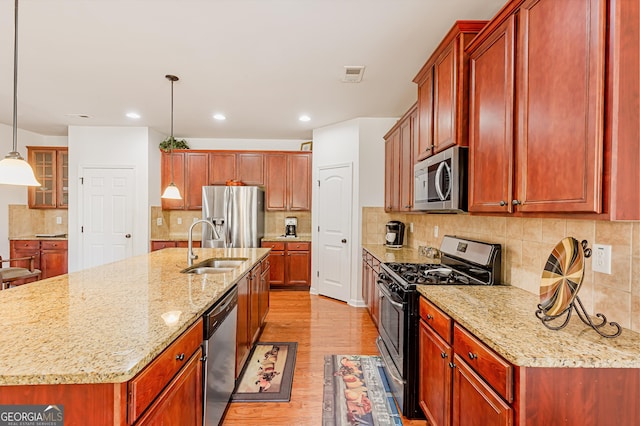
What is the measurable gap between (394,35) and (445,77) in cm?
57

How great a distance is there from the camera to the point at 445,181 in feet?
6.74

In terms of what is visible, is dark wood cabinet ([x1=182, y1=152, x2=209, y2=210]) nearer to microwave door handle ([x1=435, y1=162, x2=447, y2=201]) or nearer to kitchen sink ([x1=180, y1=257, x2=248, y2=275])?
kitchen sink ([x1=180, y1=257, x2=248, y2=275])

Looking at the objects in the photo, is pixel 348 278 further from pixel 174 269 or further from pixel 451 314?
pixel 451 314

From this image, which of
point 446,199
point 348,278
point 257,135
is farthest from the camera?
point 257,135

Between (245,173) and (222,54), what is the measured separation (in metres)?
2.81

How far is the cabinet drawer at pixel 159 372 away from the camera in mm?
970

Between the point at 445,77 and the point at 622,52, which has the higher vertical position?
the point at 445,77

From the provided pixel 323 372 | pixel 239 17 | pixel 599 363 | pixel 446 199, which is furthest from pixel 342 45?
pixel 323 372

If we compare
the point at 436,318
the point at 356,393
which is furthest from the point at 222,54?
the point at 356,393

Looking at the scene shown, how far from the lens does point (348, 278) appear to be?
173 inches

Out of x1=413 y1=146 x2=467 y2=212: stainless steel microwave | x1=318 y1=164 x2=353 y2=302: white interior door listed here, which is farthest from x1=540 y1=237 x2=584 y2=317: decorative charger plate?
x1=318 y1=164 x2=353 y2=302: white interior door

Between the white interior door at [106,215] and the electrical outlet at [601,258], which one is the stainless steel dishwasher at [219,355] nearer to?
the electrical outlet at [601,258]

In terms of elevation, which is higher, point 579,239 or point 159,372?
point 579,239

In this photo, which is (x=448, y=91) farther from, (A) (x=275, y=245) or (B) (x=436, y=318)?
(A) (x=275, y=245)
